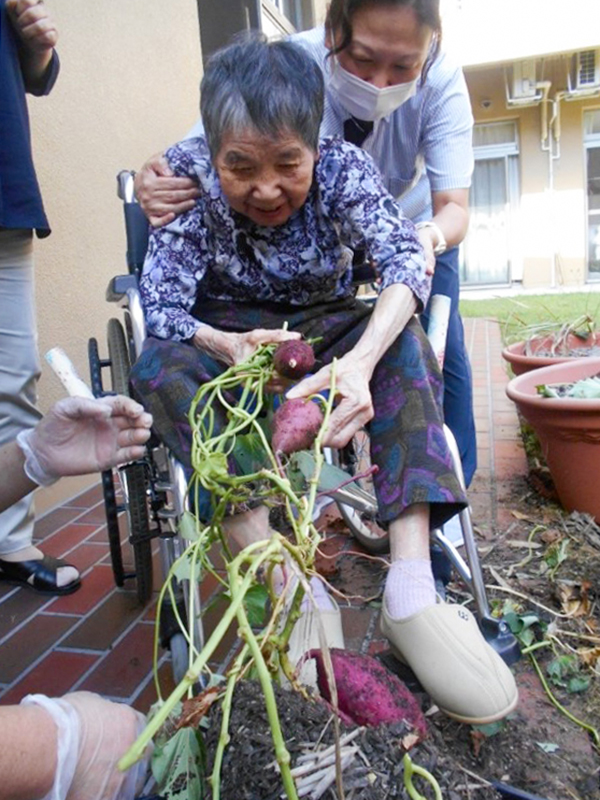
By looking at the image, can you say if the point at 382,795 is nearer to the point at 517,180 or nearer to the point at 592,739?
the point at 592,739

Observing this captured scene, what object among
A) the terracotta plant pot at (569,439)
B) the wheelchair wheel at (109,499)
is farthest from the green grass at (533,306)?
the wheelchair wheel at (109,499)

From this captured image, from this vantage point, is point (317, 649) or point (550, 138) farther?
point (550, 138)

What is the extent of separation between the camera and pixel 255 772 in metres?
0.91

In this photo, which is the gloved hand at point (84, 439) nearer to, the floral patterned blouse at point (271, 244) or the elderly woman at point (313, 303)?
the elderly woman at point (313, 303)

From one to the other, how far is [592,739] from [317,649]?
0.71 metres

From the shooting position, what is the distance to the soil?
0.93 metres

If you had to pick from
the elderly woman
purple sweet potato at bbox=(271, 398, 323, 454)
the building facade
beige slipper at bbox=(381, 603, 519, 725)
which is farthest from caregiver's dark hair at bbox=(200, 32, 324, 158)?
the building facade

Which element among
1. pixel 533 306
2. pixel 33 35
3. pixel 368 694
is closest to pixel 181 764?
pixel 368 694

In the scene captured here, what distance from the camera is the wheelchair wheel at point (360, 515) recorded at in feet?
7.26

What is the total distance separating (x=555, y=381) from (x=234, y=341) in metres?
1.58

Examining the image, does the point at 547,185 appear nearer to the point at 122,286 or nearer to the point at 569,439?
the point at 569,439

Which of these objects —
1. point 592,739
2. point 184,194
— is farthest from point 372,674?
point 184,194

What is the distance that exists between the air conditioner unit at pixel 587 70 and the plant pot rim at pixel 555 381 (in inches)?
295

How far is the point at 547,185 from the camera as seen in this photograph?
31.4 ft
